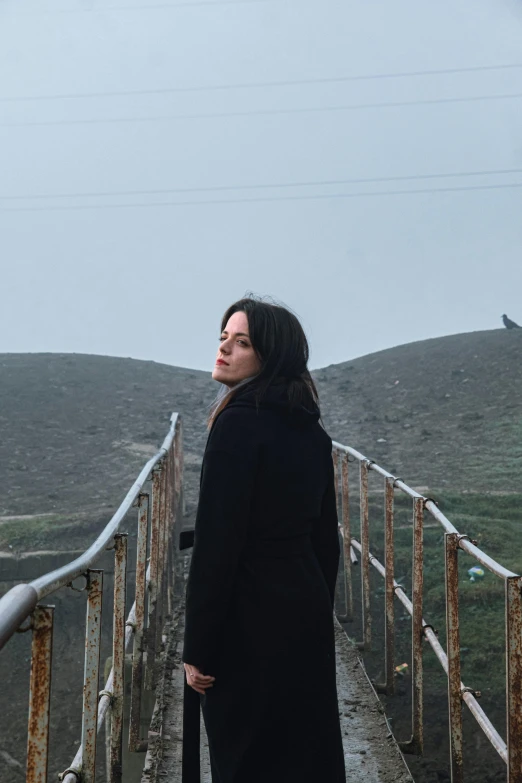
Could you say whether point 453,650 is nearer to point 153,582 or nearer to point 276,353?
point 276,353

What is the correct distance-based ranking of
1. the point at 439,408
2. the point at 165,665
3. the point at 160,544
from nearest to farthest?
the point at 165,665 → the point at 160,544 → the point at 439,408

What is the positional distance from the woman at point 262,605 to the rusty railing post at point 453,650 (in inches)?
28.5

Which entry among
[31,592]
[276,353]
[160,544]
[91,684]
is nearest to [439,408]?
[160,544]

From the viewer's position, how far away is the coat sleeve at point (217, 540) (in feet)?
6.07

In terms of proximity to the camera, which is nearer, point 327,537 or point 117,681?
point 327,537

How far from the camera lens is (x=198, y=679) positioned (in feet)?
6.25

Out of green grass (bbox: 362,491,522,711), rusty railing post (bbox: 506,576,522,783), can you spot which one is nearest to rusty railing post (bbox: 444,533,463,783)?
rusty railing post (bbox: 506,576,522,783)

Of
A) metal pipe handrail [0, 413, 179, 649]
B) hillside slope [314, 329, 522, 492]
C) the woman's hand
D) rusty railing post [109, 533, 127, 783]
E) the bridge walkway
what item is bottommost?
the bridge walkway

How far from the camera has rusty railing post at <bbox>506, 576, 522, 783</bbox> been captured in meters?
2.03

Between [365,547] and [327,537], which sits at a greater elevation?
[327,537]

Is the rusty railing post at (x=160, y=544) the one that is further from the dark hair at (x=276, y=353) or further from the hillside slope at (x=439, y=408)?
the hillside slope at (x=439, y=408)

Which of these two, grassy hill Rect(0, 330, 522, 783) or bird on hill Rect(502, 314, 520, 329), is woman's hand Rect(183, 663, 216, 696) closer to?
grassy hill Rect(0, 330, 522, 783)

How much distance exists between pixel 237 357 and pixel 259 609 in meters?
0.62

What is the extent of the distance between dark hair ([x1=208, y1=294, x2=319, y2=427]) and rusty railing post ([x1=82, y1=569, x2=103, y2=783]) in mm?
518
